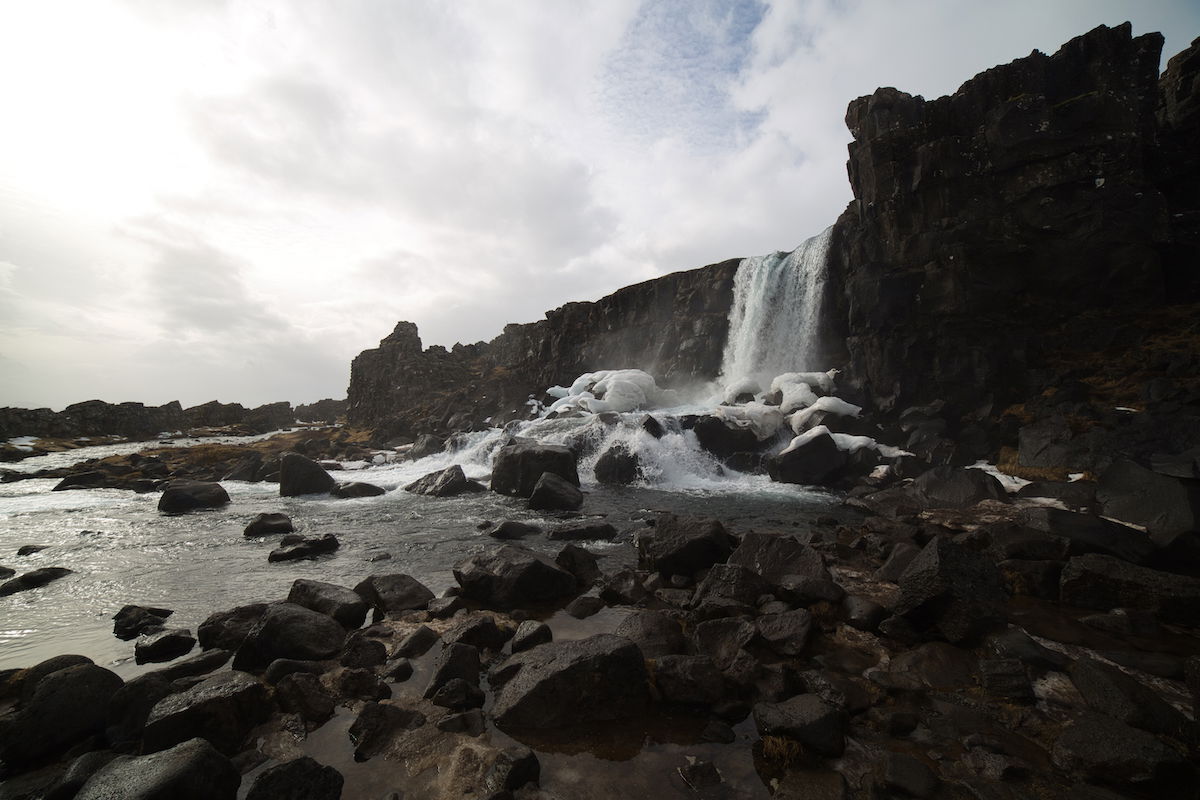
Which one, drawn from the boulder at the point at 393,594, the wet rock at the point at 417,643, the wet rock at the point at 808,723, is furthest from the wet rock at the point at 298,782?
the boulder at the point at 393,594

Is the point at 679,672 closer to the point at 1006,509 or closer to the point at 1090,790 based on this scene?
the point at 1090,790

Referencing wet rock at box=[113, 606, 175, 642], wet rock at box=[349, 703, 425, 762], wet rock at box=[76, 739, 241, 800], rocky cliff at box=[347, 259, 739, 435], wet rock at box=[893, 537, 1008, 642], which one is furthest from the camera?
rocky cliff at box=[347, 259, 739, 435]

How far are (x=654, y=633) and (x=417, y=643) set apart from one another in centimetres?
384

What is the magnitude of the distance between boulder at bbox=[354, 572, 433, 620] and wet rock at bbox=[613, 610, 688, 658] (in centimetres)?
432

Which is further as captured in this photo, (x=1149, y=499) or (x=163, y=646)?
(x=1149, y=499)

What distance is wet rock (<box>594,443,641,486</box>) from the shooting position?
26391 mm

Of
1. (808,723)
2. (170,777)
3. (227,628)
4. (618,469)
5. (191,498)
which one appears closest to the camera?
(170,777)

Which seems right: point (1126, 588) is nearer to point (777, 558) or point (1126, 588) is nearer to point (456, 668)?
point (777, 558)

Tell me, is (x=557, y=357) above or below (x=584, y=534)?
above

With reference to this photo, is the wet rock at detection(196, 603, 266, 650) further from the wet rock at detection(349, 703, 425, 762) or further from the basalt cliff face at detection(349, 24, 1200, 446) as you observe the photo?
the basalt cliff face at detection(349, 24, 1200, 446)

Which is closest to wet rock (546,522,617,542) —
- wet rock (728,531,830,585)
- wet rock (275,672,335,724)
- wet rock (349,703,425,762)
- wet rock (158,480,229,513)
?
wet rock (728,531,830,585)

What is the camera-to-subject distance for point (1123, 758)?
454 centimetres

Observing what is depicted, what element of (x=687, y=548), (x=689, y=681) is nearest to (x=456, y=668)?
(x=689, y=681)

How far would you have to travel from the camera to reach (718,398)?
45656 millimetres
